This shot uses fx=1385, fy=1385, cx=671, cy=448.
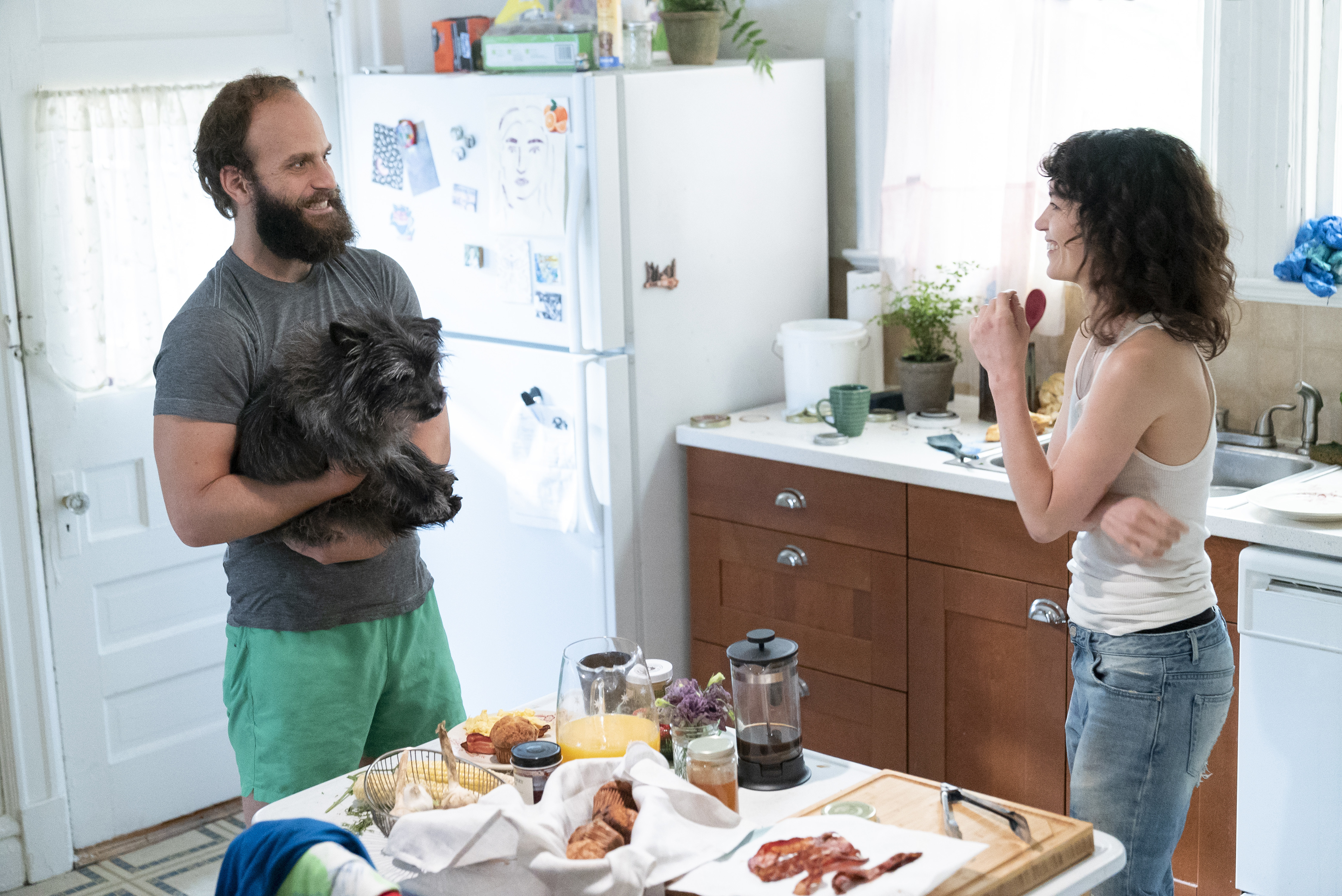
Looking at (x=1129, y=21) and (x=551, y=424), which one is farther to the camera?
(x=551, y=424)

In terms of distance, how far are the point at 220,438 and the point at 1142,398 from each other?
1.22 m

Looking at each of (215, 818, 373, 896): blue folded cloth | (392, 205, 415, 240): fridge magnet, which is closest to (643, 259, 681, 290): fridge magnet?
(392, 205, 415, 240): fridge magnet

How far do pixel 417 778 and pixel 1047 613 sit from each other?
1.49 m

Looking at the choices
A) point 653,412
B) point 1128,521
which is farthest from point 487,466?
point 1128,521

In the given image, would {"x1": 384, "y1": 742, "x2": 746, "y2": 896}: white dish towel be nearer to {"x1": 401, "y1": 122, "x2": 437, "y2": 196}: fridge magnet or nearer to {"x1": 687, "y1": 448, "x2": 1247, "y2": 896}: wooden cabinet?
{"x1": 687, "y1": 448, "x2": 1247, "y2": 896}: wooden cabinet

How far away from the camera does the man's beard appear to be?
195 cm

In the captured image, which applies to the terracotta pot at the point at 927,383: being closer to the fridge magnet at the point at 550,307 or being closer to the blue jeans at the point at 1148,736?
the fridge magnet at the point at 550,307

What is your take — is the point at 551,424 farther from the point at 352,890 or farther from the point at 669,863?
the point at 352,890

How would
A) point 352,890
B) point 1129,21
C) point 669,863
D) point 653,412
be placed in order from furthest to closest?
point 653,412
point 1129,21
point 669,863
point 352,890

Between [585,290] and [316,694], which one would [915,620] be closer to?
[585,290]

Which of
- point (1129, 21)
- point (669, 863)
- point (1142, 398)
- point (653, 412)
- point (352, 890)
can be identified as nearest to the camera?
→ point (352, 890)

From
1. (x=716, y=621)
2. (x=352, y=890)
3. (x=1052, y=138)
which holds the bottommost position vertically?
(x=716, y=621)

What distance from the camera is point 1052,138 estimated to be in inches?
121

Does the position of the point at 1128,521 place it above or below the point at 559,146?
below
